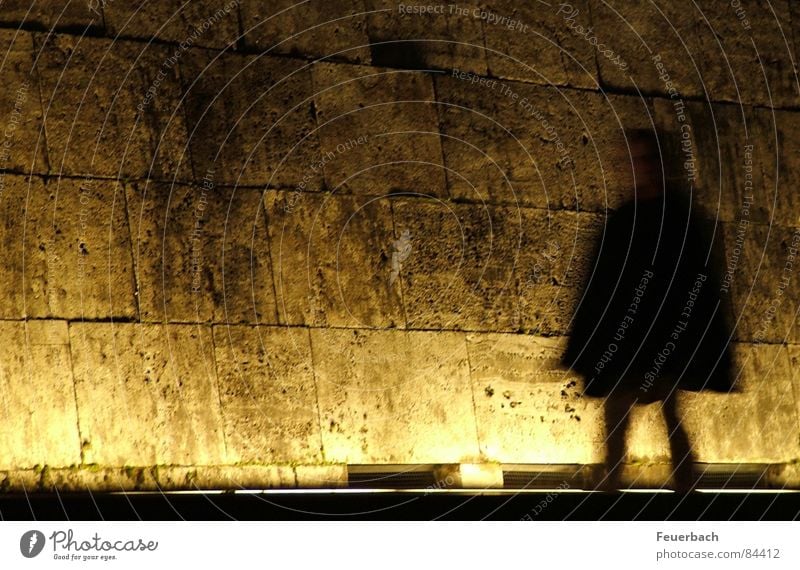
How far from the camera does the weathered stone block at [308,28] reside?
19.2 ft

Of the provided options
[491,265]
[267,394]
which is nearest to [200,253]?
[267,394]

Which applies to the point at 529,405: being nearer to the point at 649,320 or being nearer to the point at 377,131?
the point at 649,320

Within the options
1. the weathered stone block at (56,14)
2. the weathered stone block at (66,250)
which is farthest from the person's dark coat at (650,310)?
the weathered stone block at (56,14)

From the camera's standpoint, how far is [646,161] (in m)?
6.14

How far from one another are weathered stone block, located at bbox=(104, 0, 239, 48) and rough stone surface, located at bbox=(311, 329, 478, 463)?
1391 mm

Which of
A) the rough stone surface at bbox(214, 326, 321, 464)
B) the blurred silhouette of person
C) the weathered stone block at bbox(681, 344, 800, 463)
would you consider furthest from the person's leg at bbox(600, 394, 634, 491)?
the rough stone surface at bbox(214, 326, 321, 464)

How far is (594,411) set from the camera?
606 cm

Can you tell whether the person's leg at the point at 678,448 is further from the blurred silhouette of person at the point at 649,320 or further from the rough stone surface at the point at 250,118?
the rough stone surface at the point at 250,118

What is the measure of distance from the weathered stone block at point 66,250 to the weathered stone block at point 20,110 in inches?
3.1

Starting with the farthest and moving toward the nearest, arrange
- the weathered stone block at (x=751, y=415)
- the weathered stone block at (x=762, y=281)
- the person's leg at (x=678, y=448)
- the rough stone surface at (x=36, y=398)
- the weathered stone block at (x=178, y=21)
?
1. the weathered stone block at (x=762, y=281)
2. the weathered stone block at (x=751, y=415)
3. the person's leg at (x=678, y=448)
4. the weathered stone block at (x=178, y=21)
5. the rough stone surface at (x=36, y=398)

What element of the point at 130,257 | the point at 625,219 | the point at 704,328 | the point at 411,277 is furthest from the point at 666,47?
the point at 130,257

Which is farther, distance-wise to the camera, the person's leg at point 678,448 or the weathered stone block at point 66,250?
the person's leg at point 678,448

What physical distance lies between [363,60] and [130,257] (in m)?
1.44

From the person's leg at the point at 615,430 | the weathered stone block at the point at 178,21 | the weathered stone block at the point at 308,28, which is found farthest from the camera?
the person's leg at the point at 615,430
